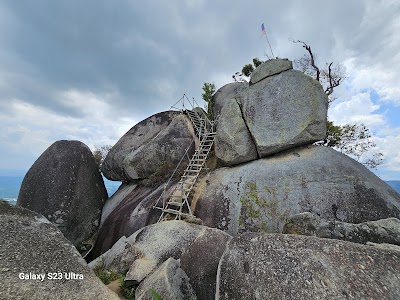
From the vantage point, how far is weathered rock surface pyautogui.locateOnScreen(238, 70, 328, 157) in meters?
12.0

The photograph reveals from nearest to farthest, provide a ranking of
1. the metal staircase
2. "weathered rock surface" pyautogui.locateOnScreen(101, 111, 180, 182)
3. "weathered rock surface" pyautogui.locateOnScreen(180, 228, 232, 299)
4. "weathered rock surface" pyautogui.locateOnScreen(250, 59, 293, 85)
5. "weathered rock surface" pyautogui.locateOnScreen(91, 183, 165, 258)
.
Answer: "weathered rock surface" pyautogui.locateOnScreen(180, 228, 232, 299), the metal staircase, "weathered rock surface" pyautogui.locateOnScreen(91, 183, 165, 258), "weathered rock surface" pyautogui.locateOnScreen(250, 59, 293, 85), "weathered rock surface" pyautogui.locateOnScreen(101, 111, 180, 182)

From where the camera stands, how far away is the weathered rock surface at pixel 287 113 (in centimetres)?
1202

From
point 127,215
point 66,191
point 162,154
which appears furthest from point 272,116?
point 66,191

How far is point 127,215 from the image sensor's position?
14.0 m

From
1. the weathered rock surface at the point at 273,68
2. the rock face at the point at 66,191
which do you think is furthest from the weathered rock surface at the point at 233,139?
the rock face at the point at 66,191

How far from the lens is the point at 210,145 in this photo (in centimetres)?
1545

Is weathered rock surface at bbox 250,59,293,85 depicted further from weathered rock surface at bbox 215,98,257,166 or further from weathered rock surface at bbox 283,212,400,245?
weathered rock surface at bbox 283,212,400,245

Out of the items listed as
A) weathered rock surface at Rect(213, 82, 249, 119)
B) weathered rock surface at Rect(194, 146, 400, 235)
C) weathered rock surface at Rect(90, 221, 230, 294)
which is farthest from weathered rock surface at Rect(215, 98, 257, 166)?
weathered rock surface at Rect(213, 82, 249, 119)

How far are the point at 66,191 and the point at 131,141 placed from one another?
217 inches

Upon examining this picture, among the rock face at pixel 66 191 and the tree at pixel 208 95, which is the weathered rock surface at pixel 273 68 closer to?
the tree at pixel 208 95

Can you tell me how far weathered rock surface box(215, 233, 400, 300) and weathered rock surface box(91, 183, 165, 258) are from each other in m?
8.17

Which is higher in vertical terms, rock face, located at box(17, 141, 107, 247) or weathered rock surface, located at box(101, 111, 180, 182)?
weathered rock surface, located at box(101, 111, 180, 182)

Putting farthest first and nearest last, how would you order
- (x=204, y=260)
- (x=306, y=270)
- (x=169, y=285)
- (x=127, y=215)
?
(x=127, y=215), (x=204, y=260), (x=169, y=285), (x=306, y=270)

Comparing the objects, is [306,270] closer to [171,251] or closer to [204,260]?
[204,260]
